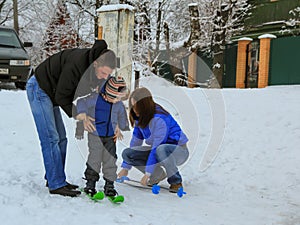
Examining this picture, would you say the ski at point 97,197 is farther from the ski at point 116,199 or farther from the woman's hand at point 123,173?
the woman's hand at point 123,173

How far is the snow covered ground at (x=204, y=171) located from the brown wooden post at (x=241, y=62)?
669cm

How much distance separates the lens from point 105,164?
12.0 ft

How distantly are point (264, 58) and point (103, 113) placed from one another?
35.9ft

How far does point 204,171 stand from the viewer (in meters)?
5.34

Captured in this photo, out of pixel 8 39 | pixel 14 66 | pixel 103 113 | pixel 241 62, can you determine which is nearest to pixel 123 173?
pixel 103 113

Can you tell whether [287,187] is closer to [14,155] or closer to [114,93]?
[114,93]

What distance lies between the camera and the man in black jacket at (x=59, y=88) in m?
3.21

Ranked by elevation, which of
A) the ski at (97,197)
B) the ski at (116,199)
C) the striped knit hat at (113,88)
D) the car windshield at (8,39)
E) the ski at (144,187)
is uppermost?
the car windshield at (8,39)

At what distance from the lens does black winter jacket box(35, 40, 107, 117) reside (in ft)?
10.5

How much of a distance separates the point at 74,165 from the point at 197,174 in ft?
5.54

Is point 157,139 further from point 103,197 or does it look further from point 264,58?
point 264,58

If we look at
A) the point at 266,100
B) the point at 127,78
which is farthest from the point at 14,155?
the point at 266,100

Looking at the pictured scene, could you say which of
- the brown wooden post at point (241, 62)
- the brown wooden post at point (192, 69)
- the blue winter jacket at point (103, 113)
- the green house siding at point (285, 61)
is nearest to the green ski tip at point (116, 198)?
the blue winter jacket at point (103, 113)

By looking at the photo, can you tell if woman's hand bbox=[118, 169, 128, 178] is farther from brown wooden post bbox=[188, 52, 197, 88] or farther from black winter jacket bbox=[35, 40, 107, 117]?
brown wooden post bbox=[188, 52, 197, 88]
